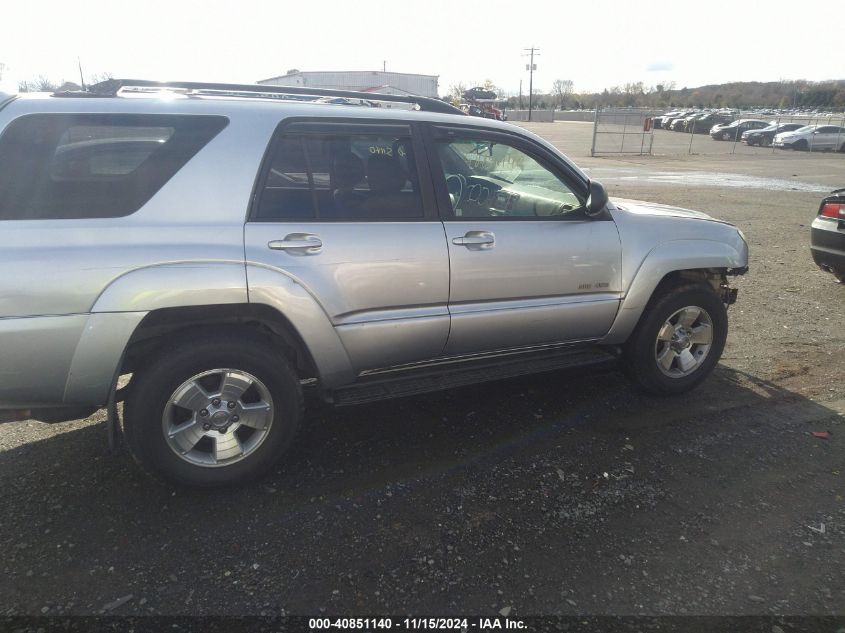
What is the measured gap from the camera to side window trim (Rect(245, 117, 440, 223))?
3.06 metres

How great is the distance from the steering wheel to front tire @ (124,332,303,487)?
1372 millimetres

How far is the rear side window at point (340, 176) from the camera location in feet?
10.3

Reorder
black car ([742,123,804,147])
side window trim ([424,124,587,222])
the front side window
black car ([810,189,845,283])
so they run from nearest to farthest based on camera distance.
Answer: side window trim ([424,124,587,222]) < the front side window < black car ([810,189,845,283]) < black car ([742,123,804,147])

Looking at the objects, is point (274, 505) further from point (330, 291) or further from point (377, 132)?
point (377, 132)

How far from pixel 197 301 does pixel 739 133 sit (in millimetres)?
43861

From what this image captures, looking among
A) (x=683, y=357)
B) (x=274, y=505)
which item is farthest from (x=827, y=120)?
(x=274, y=505)

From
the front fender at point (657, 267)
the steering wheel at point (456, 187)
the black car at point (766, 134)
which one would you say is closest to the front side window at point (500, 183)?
the steering wheel at point (456, 187)

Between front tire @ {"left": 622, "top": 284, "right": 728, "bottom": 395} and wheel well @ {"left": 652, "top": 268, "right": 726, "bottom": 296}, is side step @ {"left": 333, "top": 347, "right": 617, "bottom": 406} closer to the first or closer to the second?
front tire @ {"left": 622, "top": 284, "right": 728, "bottom": 395}

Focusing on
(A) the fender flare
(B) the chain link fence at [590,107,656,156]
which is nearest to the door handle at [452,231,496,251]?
(A) the fender flare

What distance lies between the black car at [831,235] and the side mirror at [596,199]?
13.6 feet

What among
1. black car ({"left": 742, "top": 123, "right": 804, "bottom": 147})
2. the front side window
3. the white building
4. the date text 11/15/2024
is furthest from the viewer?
the white building

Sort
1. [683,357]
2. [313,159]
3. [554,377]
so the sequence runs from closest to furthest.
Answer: [313,159], [683,357], [554,377]

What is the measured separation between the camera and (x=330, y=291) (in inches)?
124

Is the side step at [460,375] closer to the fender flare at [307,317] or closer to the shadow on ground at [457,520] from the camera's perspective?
the fender flare at [307,317]
